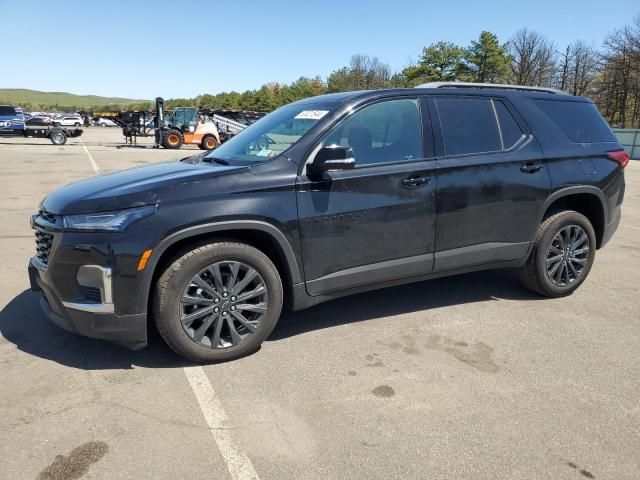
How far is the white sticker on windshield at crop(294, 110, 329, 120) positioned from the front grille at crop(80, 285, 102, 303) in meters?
1.89

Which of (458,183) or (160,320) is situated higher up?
(458,183)

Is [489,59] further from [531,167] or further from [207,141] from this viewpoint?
[531,167]

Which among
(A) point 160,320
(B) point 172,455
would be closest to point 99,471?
(B) point 172,455

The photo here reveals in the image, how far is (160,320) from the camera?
3.11m

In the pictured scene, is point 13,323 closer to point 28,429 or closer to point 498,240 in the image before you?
point 28,429

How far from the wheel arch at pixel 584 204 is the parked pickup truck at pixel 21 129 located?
3013 cm

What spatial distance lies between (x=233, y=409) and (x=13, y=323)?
2.22 m

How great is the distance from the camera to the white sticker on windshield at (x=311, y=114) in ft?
12.0

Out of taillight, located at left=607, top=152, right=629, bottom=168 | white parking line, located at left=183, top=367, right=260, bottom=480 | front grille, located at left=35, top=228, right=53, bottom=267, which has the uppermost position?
taillight, located at left=607, top=152, right=629, bottom=168

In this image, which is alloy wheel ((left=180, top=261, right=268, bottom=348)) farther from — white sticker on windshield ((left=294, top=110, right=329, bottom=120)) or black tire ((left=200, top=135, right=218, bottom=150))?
black tire ((left=200, top=135, right=218, bottom=150))

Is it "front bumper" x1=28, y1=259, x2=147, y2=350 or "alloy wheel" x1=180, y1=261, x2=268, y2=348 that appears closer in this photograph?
"front bumper" x1=28, y1=259, x2=147, y2=350

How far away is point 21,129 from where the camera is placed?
28750 millimetres

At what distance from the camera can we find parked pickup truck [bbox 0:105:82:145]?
28.2 meters

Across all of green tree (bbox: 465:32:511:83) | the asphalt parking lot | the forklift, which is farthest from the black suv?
green tree (bbox: 465:32:511:83)
